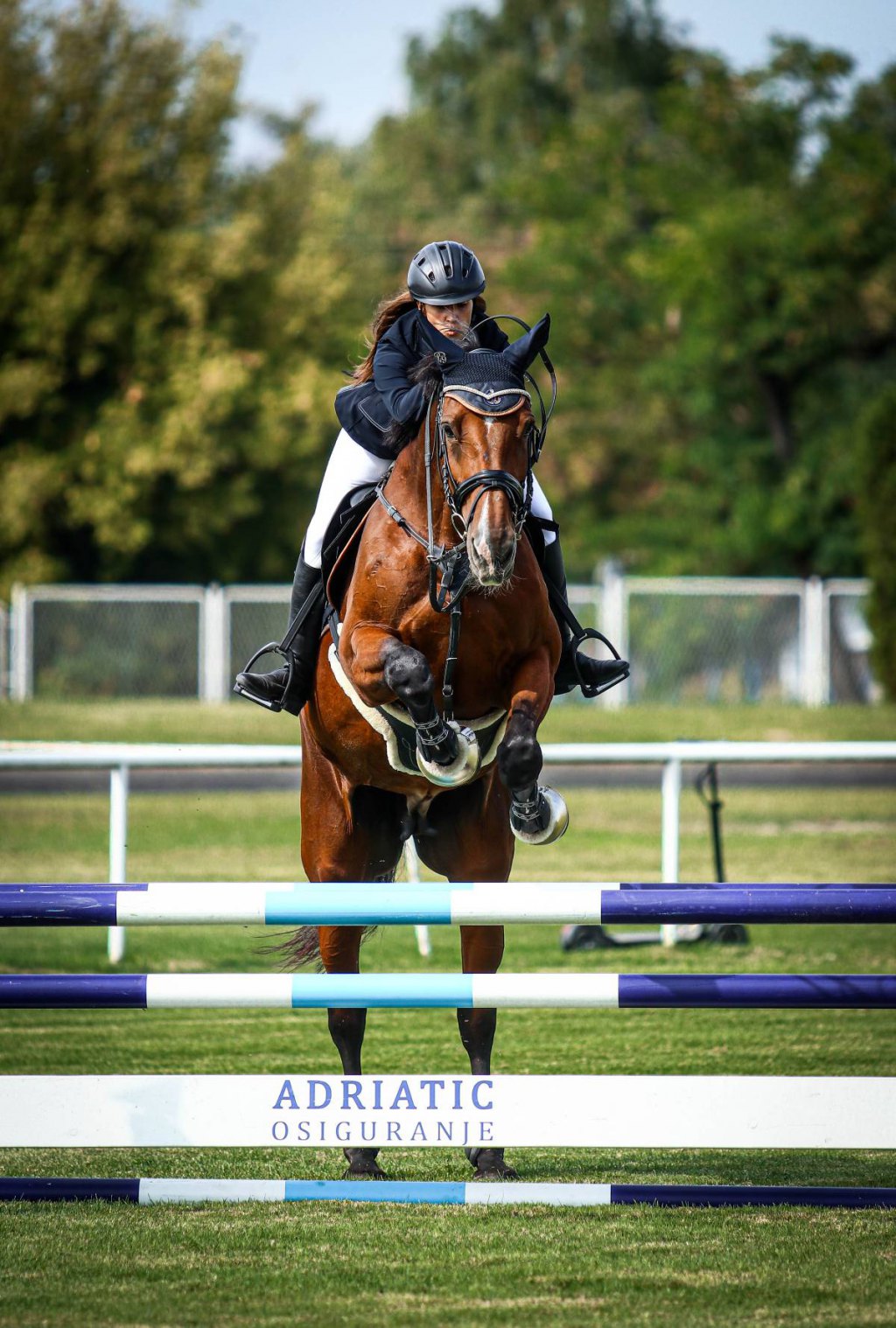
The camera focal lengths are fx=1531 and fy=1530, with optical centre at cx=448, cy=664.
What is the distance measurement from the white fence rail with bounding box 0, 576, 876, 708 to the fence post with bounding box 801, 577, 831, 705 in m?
0.02

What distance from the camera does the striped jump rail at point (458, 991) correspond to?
405 centimetres

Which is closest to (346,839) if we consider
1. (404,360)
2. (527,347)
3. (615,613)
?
(404,360)

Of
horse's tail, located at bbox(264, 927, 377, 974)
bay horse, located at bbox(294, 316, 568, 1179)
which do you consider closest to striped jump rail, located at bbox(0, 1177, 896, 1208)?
bay horse, located at bbox(294, 316, 568, 1179)

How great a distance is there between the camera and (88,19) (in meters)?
27.4

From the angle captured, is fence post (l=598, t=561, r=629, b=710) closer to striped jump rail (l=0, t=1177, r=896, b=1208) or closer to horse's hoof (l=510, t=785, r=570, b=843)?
horse's hoof (l=510, t=785, r=570, b=843)

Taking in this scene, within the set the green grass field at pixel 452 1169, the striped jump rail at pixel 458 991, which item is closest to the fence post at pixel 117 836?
the green grass field at pixel 452 1169

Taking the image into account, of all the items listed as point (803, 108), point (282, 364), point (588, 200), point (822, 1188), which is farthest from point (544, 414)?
point (588, 200)

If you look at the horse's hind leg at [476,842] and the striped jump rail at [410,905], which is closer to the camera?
the striped jump rail at [410,905]

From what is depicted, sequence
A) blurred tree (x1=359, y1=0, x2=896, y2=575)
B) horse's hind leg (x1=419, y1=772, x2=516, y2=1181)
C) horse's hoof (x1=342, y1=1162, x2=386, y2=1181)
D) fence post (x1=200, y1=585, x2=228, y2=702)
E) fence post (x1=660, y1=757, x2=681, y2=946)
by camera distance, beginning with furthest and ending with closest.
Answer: blurred tree (x1=359, y1=0, x2=896, y2=575) → fence post (x1=200, y1=585, x2=228, y2=702) → fence post (x1=660, y1=757, x2=681, y2=946) → horse's hind leg (x1=419, y1=772, x2=516, y2=1181) → horse's hoof (x1=342, y1=1162, x2=386, y2=1181)

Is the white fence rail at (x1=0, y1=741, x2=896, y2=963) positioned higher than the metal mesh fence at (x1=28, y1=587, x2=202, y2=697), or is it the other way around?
the metal mesh fence at (x1=28, y1=587, x2=202, y2=697)

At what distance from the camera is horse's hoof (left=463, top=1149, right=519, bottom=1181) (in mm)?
4723

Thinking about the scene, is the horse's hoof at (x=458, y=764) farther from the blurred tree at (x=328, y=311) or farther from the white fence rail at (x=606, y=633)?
the blurred tree at (x=328, y=311)

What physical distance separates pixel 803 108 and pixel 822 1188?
31.6m

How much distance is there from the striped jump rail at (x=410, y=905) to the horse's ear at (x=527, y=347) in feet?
5.43
